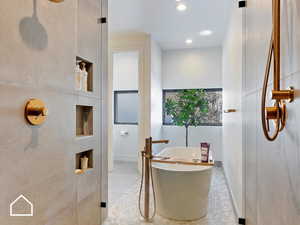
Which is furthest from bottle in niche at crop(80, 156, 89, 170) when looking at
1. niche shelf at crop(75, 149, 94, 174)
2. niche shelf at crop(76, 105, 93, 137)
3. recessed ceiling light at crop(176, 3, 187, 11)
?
recessed ceiling light at crop(176, 3, 187, 11)

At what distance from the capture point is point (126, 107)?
5.84 meters

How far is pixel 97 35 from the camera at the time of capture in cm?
207

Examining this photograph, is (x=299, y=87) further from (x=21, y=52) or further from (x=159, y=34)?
(x=159, y=34)

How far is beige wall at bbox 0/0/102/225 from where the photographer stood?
3.48 ft

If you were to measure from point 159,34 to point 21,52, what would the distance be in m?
3.55

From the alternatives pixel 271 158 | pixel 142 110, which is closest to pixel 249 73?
pixel 271 158

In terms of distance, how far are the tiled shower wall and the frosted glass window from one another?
158 inches

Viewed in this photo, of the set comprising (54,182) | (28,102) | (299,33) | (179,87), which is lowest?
(54,182)

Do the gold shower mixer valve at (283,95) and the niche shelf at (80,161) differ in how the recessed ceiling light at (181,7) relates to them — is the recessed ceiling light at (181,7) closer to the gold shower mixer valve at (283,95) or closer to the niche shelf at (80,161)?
the niche shelf at (80,161)

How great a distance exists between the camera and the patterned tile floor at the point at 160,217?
2.31 metres

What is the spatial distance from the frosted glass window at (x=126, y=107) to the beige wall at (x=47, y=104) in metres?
3.80
